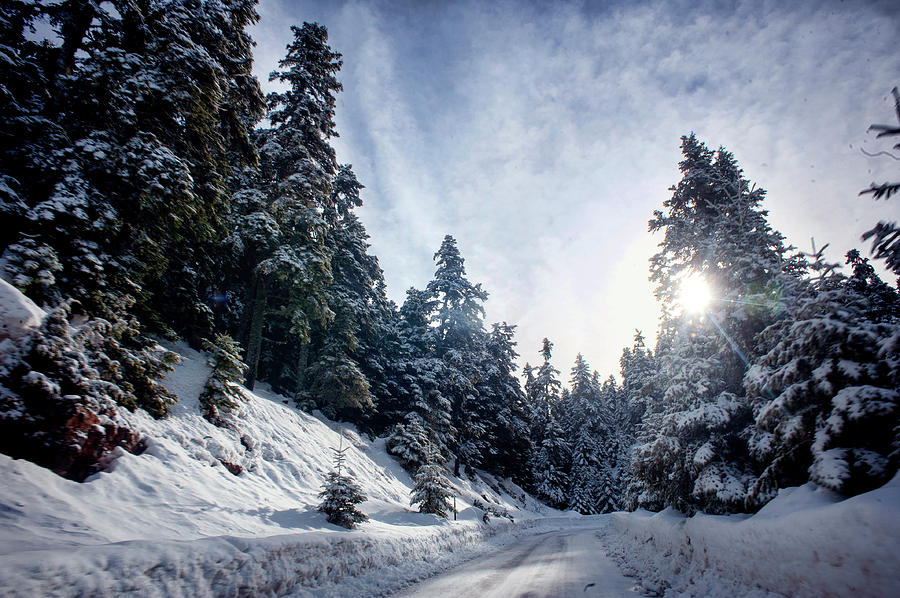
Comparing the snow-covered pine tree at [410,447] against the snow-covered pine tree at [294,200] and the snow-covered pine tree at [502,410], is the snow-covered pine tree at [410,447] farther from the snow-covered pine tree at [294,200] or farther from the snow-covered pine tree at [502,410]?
the snow-covered pine tree at [502,410]

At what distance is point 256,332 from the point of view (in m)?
18.0

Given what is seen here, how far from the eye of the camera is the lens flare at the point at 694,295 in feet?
41.0

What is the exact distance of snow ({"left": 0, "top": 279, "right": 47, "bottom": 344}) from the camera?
6180 millimetres

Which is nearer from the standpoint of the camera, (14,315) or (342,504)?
(14,315)

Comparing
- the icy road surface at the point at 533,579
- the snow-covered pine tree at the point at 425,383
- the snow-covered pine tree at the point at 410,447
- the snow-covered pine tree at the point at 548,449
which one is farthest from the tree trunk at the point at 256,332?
the snow-covered pine tree at the point at 548,449

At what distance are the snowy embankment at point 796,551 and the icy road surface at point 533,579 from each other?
1015 millimetres

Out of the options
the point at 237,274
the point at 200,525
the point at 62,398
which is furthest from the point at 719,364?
the point at 237,274

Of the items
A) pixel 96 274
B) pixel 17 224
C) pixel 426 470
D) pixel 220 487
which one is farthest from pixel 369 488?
pixel 17 224

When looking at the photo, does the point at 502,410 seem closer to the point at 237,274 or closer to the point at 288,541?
the point at 237,274

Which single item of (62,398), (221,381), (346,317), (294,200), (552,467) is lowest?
(552,467)

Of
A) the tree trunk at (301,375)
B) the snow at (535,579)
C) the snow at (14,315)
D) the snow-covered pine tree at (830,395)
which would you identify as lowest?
the snow at (535,579)

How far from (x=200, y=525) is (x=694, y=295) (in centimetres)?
1545

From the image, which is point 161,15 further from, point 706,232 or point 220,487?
point 706,232

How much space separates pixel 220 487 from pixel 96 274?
565 cm
